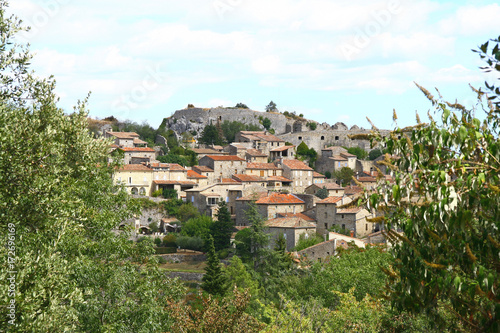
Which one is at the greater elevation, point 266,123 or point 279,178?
point 266,123

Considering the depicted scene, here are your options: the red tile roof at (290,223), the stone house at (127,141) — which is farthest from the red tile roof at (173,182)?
the red tile roof at (290,223)

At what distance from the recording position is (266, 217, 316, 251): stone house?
56.1 m

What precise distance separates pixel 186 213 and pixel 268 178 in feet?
49.8

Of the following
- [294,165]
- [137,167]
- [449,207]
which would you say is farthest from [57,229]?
[294,165]

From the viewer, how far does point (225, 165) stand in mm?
80312

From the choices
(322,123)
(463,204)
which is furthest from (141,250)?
(322,123)

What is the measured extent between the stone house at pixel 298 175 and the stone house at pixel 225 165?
6.22m

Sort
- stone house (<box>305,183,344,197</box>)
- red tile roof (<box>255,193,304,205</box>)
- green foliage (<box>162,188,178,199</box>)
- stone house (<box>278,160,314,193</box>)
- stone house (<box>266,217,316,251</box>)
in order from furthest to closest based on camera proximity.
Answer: stone house (<box>278,160,314,193</box>) → green foliage (<box>162,188,178,199</box>) → stone house (<box>305,183,344,197</box>) → red tile roof (<box>255,193,304,205</box>) → stone house (<box>266,217,316,251</box>)

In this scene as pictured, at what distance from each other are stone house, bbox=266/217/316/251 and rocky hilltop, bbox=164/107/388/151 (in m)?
48.3

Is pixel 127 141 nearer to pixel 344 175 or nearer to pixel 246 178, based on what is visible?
pixel 246 178

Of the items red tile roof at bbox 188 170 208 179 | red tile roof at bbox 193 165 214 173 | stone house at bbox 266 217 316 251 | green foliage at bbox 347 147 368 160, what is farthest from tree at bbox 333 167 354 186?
stone house at bbox 266 217 316 251

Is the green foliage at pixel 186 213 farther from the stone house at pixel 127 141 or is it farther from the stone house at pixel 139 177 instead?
the stone house at pixel 127 141

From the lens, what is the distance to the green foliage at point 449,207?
22.9 feet

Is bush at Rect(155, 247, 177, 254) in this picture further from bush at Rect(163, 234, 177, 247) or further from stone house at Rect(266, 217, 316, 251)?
stone house at Rect(266, 217, 316, 251)
